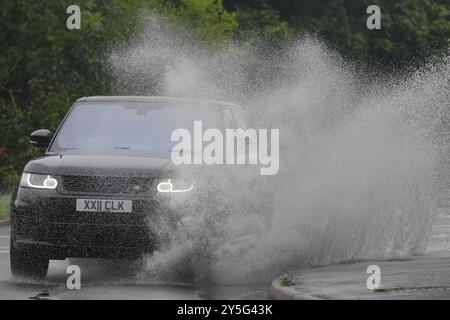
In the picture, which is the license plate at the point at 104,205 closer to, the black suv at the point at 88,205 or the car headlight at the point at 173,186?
the black suv at the point at 88,205

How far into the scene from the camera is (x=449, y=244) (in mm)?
17438

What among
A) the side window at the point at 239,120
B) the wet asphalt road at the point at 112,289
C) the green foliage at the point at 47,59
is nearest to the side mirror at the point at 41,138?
the wet asphalt road at the point at 112,289

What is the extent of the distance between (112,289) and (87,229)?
0.64 meters

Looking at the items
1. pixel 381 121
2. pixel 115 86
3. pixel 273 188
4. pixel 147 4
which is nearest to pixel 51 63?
pixel 115 86

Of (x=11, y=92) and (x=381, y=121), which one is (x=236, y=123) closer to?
(x=381, y=121)

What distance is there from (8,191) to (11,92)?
132 inches

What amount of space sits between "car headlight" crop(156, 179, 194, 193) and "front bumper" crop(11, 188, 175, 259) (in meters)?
0.15

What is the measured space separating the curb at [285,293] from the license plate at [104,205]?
1550mm

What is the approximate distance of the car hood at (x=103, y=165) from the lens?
40.8 ft

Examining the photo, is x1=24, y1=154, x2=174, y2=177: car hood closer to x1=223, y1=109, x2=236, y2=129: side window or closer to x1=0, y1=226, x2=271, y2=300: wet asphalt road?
x1=0, y1=226, x2=271, y2=300: wet asphalt road

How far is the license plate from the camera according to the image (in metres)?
12.3

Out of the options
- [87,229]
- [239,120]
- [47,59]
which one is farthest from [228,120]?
[47,59]

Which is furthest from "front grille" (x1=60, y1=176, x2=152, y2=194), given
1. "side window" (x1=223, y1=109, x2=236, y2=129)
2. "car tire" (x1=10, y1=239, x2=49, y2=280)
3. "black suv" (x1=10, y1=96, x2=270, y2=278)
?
"side window" (x1=223, y1=109, x2=236, y2=129)

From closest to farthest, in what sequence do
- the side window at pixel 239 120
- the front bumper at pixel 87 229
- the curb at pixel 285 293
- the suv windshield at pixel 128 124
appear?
the curb at pixel 285 293
the front bumper at pixel 87 229
the suv windshield at pixel 128 124
the side window at pixel 239 120
